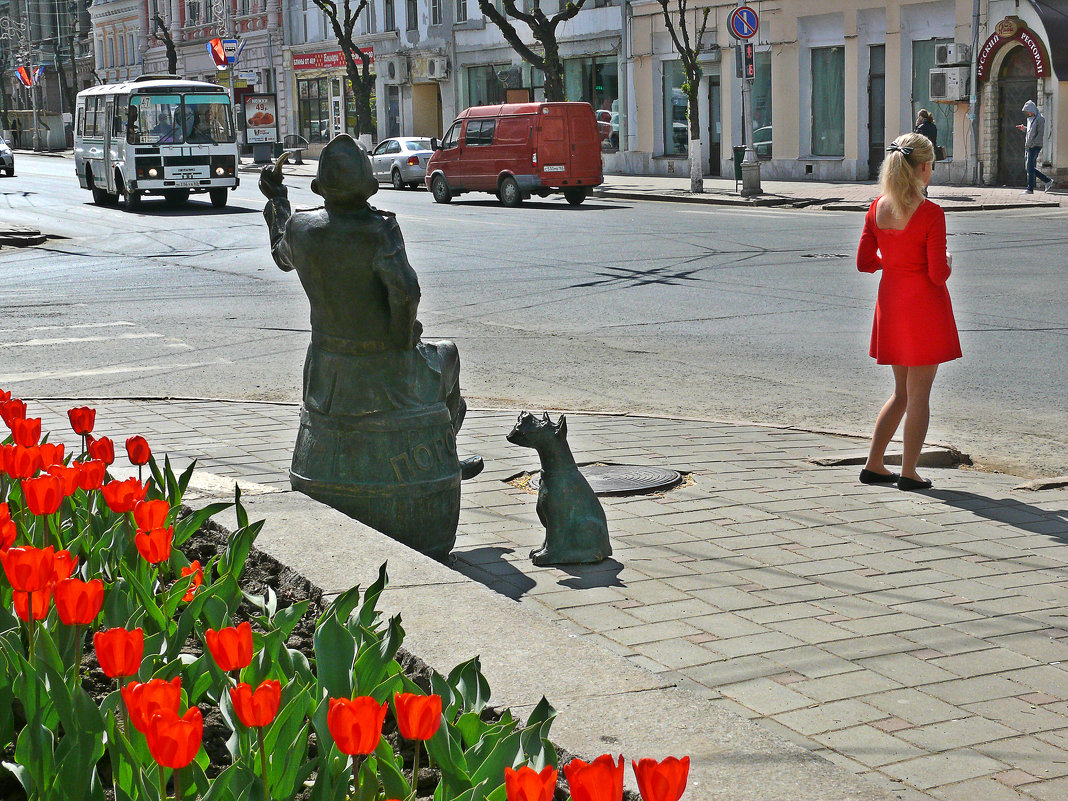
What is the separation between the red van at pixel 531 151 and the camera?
29141mm

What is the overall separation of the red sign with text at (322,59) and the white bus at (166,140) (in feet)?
81.8

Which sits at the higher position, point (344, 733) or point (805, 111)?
point (805, 111)

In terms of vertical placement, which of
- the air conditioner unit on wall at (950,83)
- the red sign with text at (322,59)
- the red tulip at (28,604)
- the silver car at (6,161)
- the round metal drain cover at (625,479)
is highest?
the red sign with text at (322,59)

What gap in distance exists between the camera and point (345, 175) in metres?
4.70

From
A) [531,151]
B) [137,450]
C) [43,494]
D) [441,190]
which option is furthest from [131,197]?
[43,494]

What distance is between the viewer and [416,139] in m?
37.8

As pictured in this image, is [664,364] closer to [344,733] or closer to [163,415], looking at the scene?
[163,415]

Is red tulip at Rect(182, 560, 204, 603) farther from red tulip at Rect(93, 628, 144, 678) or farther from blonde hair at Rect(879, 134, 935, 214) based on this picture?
blonde hair at Rect(879, 134, 935, 214)

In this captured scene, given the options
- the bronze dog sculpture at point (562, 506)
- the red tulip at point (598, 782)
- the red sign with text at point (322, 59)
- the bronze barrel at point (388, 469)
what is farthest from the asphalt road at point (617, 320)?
the red sign with text at point (322, 59)

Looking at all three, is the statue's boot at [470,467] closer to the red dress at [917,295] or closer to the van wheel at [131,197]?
the red dress at [917,295]

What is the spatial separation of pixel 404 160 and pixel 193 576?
3435 centimetres

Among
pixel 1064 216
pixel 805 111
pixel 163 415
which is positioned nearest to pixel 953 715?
pixel 163 415

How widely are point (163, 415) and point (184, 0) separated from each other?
67.2 metres

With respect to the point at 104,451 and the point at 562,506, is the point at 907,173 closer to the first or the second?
the point at 562,506
